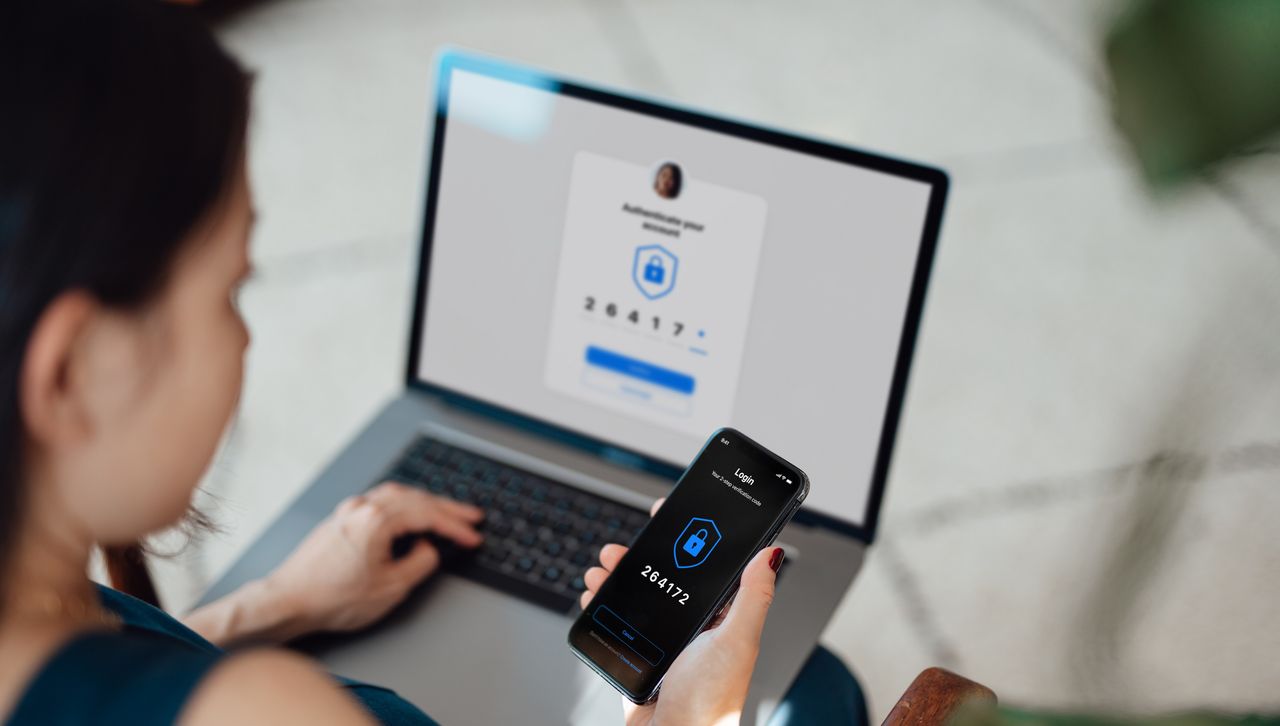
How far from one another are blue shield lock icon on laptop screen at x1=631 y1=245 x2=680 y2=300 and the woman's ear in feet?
1.73

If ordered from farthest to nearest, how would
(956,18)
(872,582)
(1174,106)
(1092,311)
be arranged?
(956,18) < (1092,311) < (872,582) < (1174,106)

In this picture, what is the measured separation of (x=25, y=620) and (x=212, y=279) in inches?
7.9

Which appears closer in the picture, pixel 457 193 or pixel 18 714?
pixel 18 714

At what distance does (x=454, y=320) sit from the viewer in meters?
1.02

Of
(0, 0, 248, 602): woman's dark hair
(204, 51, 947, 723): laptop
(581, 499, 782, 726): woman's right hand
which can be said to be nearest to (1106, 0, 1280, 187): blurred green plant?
(0, 0, 248, 602): woman's dark hair

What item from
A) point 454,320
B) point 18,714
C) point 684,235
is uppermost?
point 684,235

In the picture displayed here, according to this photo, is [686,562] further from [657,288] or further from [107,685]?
[107,685]

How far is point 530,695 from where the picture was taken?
84 cm

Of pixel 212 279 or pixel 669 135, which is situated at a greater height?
pixel 669 135

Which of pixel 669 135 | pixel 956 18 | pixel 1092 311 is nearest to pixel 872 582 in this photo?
pixel 1092 311

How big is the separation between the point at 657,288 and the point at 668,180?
0.10m

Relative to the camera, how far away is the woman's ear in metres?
0.45

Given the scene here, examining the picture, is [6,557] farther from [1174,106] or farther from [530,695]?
[1174,106]

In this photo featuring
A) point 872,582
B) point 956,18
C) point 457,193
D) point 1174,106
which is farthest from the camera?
point 956,18
